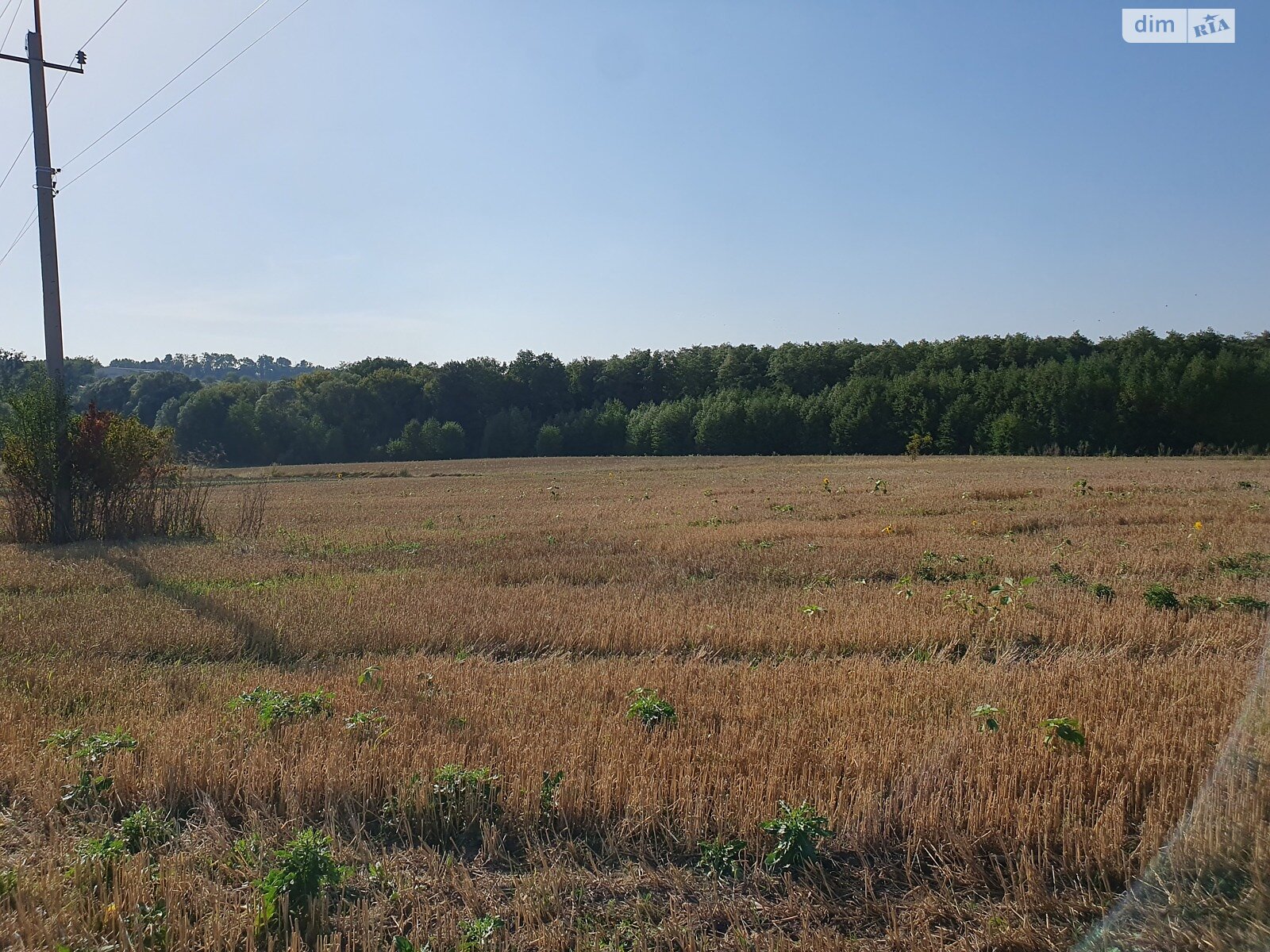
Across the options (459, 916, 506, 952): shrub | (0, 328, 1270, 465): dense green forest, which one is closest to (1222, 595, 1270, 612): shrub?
(459, 916, 506, 952): shrub

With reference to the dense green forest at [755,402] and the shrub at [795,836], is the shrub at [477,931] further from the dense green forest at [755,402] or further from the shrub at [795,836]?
the dense green forest at [755,402]

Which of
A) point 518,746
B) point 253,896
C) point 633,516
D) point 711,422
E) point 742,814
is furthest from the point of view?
point 711,422

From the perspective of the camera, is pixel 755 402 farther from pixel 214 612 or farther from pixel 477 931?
pixel 477 931

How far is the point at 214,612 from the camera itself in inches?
457

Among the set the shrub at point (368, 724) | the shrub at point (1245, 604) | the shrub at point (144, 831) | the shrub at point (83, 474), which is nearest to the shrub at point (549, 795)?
the shrub at point (368, 724)

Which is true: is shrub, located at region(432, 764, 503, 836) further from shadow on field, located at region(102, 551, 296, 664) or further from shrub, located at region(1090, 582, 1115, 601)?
shrub, located at region(1090, 582, 1115, 601)

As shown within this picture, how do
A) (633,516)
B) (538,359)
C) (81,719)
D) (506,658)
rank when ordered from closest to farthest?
1. (81,719)
2. (506,658)
3. (633,516)
4. (538,359)

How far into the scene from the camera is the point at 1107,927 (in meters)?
4.20

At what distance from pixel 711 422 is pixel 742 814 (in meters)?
88.6

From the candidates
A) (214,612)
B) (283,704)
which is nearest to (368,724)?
(283,704)

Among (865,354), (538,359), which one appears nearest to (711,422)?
(865,354)

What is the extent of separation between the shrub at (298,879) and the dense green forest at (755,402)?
64044 millimetres

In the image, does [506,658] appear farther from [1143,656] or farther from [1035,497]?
[1035,497]

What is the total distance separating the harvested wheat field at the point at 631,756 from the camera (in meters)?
4.42
